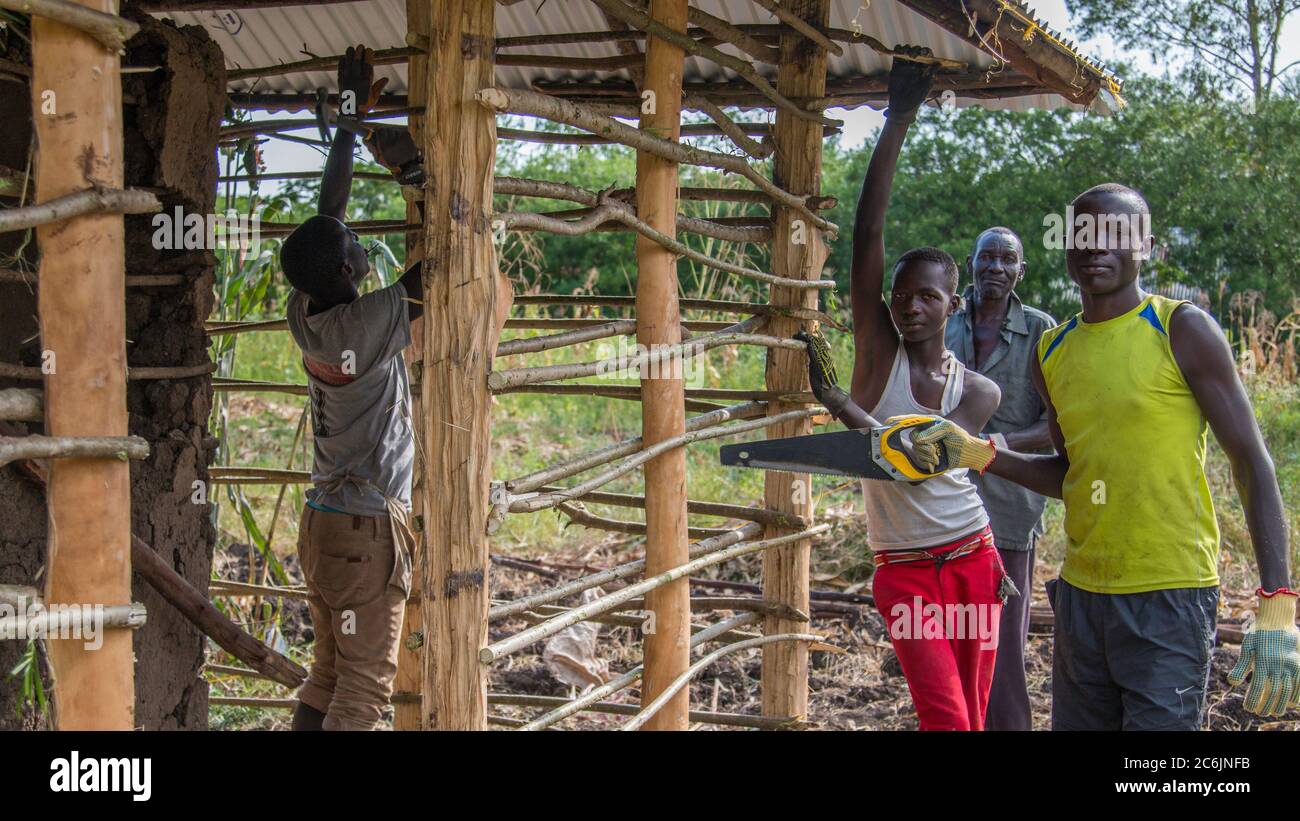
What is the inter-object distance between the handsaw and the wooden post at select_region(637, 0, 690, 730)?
0.66ft

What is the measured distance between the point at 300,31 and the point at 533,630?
3101 millimetres

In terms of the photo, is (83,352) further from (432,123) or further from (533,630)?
(533,630)

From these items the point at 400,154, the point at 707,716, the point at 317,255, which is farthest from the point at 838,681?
the point at 400,154

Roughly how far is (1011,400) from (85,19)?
307 cm

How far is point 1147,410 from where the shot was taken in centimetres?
280

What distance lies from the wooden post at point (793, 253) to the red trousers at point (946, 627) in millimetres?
872

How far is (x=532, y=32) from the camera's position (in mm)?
4832

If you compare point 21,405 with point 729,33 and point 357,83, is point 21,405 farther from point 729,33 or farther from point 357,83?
point 729,33

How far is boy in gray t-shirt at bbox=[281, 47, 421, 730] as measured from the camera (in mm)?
3418

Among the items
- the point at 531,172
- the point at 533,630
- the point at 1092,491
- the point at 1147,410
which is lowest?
the point at 533,630

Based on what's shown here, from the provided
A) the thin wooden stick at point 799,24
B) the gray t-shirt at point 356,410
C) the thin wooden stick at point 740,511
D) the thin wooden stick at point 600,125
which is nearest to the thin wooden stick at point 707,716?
the thin wooden stick at point 740,511

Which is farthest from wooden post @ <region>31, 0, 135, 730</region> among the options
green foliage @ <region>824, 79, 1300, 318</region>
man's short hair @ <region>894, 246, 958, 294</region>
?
green foliage @ <region>824, 79, 1300, 318</region>

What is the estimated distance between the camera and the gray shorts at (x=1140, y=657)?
274 cm
